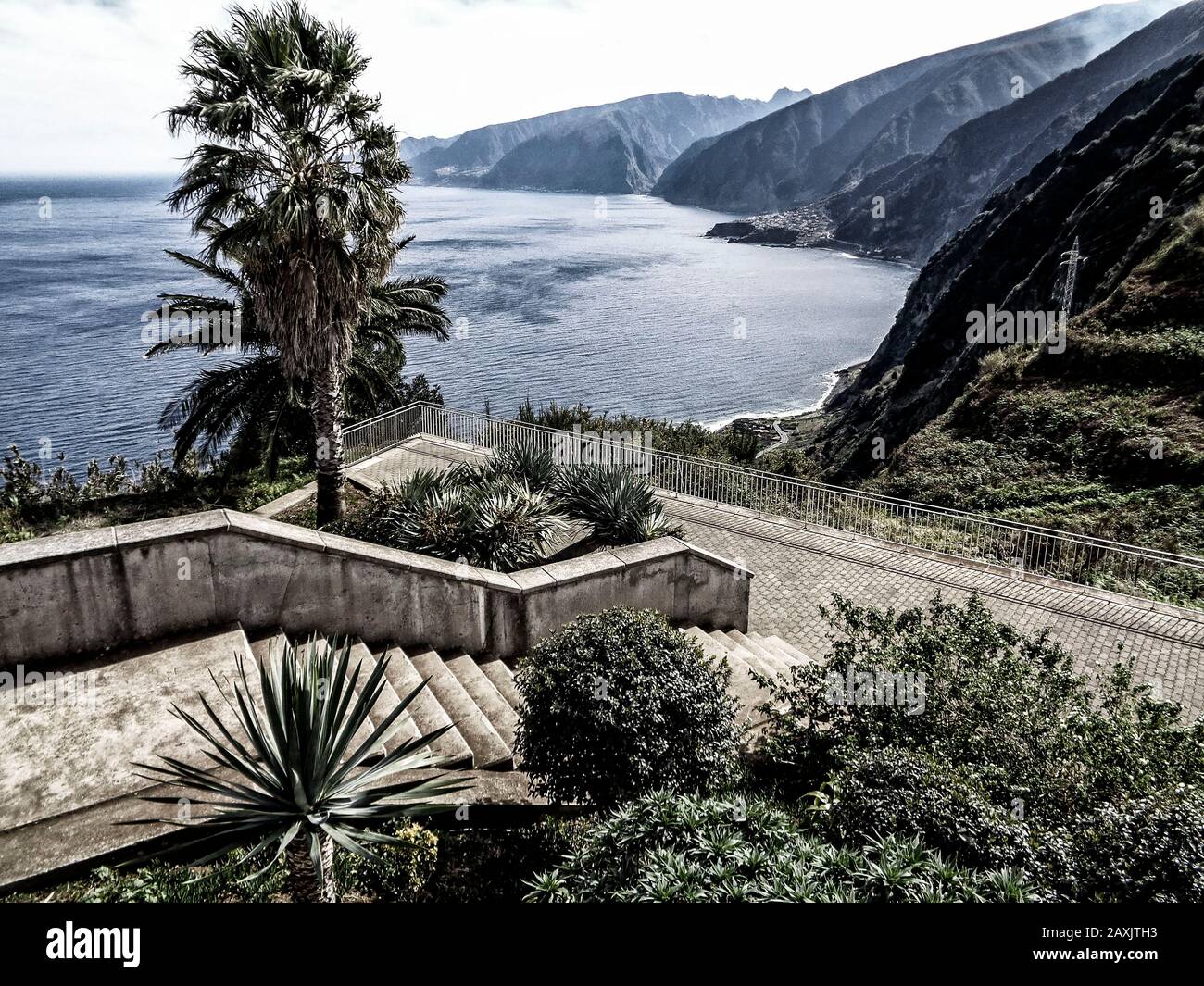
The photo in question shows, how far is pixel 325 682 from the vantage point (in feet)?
16.5

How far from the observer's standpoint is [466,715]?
6.51 metres

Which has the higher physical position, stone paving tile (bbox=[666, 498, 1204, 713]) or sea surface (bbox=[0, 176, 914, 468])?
sea surface (bbox=[0, 176, 914, 468])

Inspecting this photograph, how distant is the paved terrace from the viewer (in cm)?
1030

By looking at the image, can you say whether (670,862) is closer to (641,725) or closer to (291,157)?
(641,725)

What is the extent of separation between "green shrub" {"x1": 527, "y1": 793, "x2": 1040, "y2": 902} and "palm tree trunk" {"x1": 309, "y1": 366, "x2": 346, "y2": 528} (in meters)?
8.76

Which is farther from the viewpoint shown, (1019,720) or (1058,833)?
(1019,720)

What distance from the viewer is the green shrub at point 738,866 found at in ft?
12.3

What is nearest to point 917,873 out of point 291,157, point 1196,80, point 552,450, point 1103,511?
point 291,157

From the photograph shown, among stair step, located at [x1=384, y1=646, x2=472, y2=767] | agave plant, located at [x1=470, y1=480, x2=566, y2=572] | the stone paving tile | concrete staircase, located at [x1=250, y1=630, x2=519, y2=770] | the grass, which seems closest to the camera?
stair step, located at [x1=384, y1=646, x2=472, y2=767]

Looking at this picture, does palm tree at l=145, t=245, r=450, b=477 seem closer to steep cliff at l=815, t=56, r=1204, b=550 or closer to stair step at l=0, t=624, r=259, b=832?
stair step at l=0, t=624, r=259, b=832

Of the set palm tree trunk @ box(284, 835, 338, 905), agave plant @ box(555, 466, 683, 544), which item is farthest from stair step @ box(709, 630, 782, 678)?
palm tree trunk @ box(284, 835, 338, 905)

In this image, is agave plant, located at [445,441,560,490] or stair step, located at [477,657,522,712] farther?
agave plant, located at [445,441,560,490]

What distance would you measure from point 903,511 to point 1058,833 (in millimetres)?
11961
